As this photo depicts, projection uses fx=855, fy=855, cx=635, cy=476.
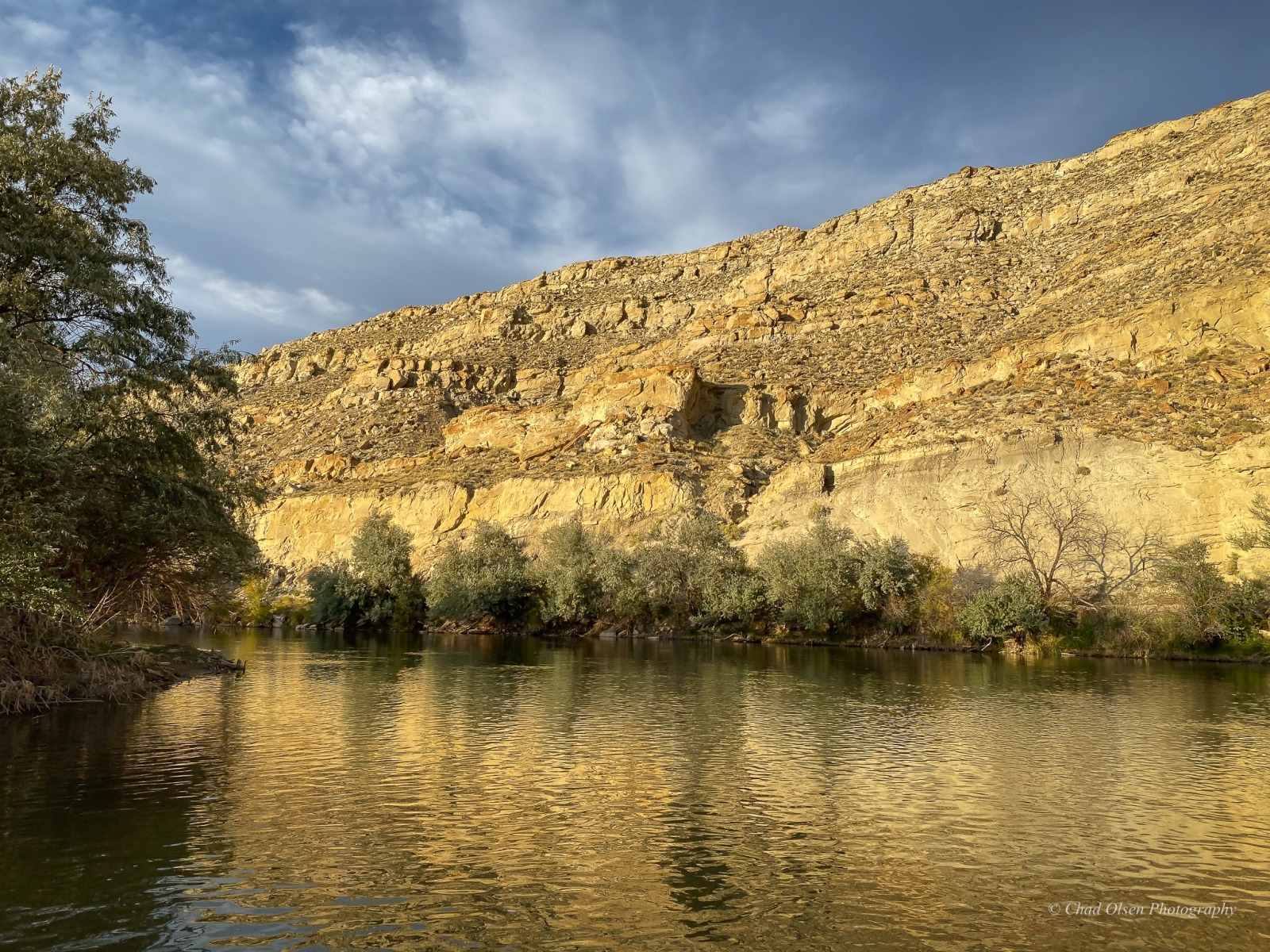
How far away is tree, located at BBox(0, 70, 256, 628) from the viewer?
15.1 meters

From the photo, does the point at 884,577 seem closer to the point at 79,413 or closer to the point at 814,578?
the point at 814,578

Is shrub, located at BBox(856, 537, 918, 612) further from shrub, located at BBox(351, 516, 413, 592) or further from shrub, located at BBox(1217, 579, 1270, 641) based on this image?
shrub, located at BBox(351, 516, 413, 592)

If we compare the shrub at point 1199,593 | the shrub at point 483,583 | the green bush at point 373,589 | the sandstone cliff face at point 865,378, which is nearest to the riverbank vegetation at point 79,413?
the sandstone cliff face at point 865,378

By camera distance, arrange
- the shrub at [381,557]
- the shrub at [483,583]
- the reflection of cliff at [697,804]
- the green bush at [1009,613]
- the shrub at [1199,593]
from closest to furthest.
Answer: the reflection of cliff at [697,804] < the shrub at [1199,593] < the green bush at [1009,613] < the shrub at [483,583] < the shrub at [381,557]

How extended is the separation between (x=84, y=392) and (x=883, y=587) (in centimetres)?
3621

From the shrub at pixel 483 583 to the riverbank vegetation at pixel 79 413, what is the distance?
110 feet

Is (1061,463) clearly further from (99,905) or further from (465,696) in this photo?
(99,905)

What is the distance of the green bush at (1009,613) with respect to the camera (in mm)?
38594

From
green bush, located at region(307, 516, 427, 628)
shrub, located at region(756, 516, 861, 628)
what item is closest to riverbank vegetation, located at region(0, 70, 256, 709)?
shrub, located at region(756, 516, 861, 628)

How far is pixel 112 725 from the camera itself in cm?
1677

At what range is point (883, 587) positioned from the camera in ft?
142

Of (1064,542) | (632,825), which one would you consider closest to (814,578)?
(1064,542)

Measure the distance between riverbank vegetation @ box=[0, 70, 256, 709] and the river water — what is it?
83.8 inches

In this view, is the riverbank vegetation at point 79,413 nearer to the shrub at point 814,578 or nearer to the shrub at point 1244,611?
the shrub at point 814,578
